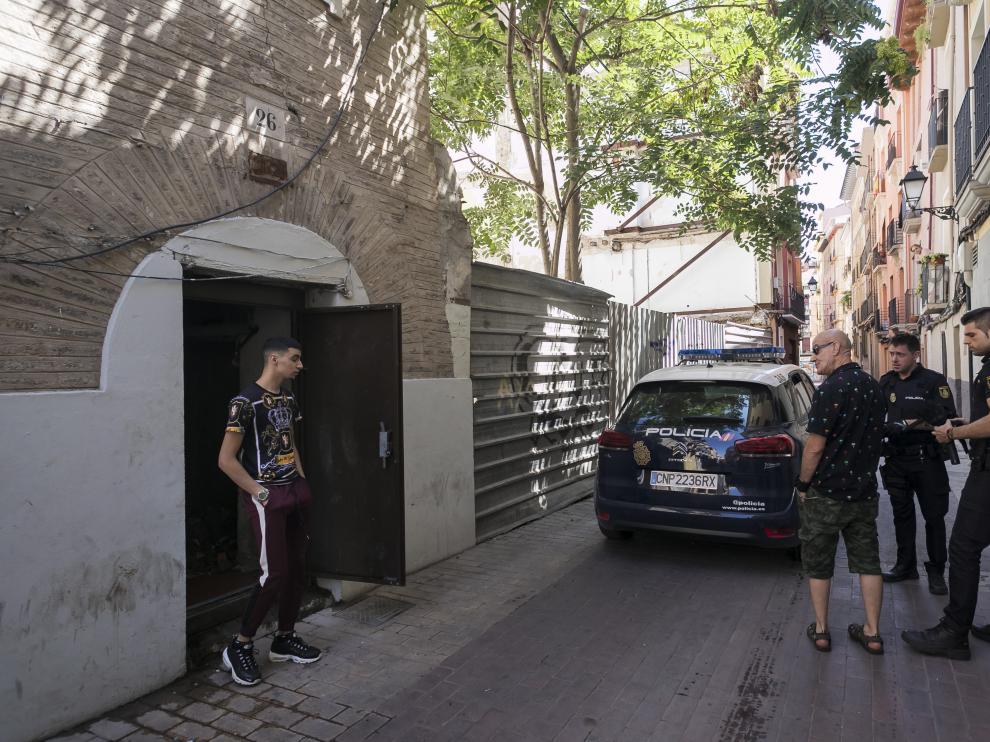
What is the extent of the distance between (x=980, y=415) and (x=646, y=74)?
8409 mm

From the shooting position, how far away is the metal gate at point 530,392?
727 cm

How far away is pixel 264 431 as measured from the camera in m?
4.08

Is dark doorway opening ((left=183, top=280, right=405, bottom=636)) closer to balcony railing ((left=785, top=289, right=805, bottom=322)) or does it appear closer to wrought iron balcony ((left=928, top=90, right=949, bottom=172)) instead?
wrought iron balcony ((left=928, top=90, right=949, bottom=172))

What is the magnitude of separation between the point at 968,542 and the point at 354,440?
3.90 metres

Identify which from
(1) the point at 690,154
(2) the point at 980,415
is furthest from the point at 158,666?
(1) the point at 690,154

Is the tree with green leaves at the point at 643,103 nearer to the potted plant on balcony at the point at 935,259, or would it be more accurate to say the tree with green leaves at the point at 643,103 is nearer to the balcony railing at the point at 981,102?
the balcony railing at the point at 981,102

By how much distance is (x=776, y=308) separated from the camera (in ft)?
74.2

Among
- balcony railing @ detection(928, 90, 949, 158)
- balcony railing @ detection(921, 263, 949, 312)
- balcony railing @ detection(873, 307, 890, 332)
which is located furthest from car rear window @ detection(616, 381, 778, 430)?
balcony railing @ detection(873, 307, 890, 332)

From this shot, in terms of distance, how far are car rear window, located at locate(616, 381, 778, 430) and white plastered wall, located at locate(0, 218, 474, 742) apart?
138 inches

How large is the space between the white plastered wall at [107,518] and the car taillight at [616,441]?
3314mm

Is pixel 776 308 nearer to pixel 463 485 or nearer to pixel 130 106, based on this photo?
pixel 463 485

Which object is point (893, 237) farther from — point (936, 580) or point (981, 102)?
point (936, 580)

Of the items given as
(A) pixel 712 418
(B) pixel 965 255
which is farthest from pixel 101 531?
(B) pixel 965 255

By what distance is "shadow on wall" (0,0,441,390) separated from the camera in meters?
3.39
